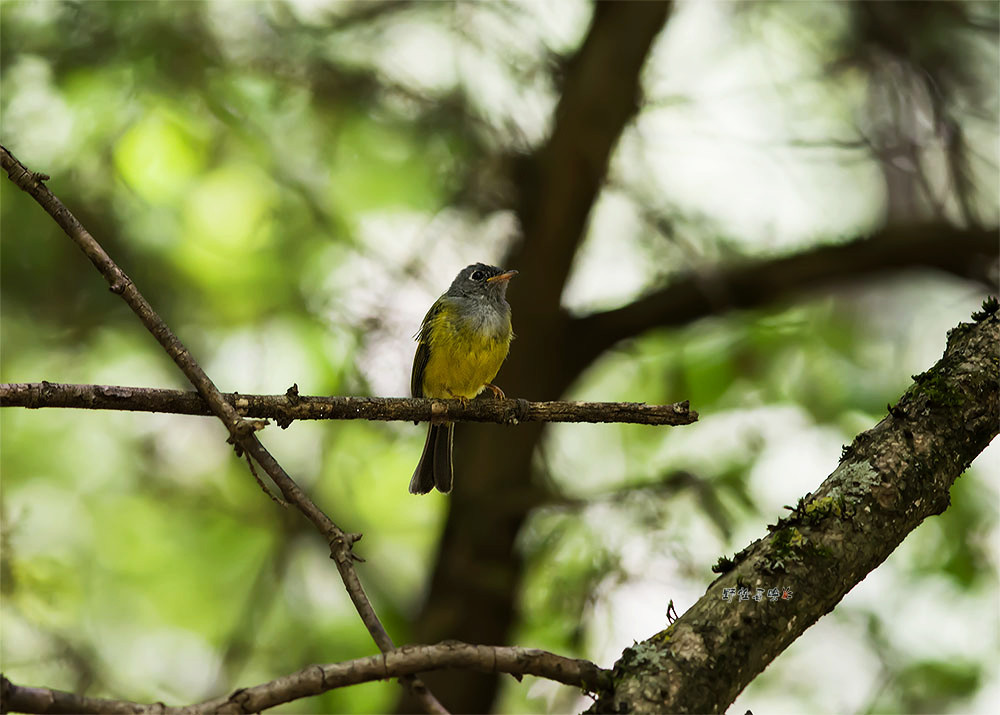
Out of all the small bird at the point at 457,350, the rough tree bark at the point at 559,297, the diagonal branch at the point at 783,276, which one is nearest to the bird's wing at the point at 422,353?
the small bird at the point at 457,350

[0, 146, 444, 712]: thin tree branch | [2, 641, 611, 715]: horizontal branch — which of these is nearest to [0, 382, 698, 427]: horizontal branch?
[0, 146, 444, 712]: thin tree branch

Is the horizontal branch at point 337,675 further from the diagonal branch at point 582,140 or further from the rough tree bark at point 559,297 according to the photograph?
the diagonal branch at point 582,140

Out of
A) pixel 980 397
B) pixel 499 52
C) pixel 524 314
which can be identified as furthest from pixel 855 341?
pixel 980 397

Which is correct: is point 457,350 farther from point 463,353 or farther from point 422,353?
point 422,353

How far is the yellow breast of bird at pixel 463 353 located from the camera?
5121 mm

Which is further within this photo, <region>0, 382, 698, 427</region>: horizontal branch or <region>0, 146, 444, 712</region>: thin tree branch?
<region>0, 382, 698, 427</region>: horizontal branch

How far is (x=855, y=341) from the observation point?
729 centimetres

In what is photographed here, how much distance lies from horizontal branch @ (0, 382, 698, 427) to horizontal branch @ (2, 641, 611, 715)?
0.82 metres

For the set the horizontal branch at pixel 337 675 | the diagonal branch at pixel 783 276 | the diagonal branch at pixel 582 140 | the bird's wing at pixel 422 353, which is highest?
the diagonal branch at pixel 582 140

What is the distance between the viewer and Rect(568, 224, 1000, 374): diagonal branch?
6270 mm

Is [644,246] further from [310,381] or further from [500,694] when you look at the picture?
[500,694]

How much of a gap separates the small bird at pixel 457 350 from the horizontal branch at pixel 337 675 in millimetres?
2978

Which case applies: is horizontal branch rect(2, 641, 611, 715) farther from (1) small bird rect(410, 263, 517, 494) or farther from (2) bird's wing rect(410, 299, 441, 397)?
(2) bird's wing rect(410, 299, 441, 397)

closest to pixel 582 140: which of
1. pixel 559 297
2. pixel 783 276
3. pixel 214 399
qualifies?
pixel 559 297
